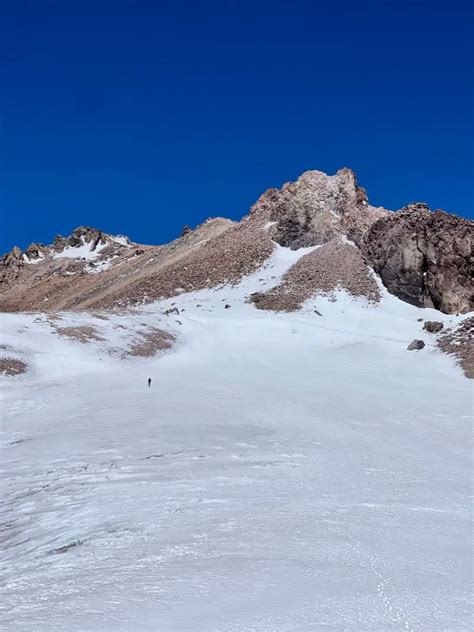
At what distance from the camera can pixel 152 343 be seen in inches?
1188

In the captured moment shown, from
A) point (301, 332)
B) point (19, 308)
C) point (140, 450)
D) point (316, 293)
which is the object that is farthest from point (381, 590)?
point (19, 308)

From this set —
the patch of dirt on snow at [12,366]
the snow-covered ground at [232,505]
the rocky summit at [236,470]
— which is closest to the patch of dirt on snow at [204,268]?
the rocky summit at [236,470]

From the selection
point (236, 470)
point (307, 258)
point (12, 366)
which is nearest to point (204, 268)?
point (307, 258)

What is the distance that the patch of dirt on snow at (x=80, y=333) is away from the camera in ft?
89.7

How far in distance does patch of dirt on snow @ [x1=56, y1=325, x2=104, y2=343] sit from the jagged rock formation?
60.8ft

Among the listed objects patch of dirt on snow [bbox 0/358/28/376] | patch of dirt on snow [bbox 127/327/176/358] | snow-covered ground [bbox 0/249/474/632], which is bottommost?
snow-covered ground [bbox 0/249/474/632]

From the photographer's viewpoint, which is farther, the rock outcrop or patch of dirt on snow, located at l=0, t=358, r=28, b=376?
the rock outcrop

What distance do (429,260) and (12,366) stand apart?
35.1 m

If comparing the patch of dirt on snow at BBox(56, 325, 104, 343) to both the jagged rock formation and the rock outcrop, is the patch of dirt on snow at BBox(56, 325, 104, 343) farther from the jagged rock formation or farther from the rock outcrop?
the rock outcrop

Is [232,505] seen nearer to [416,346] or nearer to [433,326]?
[416,346]

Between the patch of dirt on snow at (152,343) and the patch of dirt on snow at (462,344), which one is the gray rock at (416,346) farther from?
the patch of dirt on snow at (152,343)

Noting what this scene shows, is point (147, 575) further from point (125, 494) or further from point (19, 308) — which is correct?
point (19, 308)

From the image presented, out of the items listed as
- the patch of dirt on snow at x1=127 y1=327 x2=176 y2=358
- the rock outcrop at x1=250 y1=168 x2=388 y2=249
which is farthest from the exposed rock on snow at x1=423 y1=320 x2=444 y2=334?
the rock outcrop at x1=250 y1=168 x2=388 y2=249

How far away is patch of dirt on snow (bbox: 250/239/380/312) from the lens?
1759 inches
